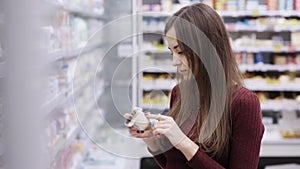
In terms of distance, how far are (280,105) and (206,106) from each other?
3460 mm

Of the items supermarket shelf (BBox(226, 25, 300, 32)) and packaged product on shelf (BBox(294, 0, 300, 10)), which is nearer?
supermarket shelf (BBox(226, 25, 300, 32))

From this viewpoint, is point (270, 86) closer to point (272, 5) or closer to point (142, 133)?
point (272, 5)

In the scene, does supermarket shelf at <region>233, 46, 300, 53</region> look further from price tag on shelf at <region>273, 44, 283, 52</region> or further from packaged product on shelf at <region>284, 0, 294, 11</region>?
packaged product on shelf at <region>284, 0, 294, 11</region>

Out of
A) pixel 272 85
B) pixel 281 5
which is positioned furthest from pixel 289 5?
→ pixel 272 85

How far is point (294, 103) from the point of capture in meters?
4.66

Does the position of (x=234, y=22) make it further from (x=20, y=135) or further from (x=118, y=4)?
(x=20, y=135)

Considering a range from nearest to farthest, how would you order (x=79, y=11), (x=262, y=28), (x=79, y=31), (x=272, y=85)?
(x=79, y=11), (x=79, y=31), (x=262, y=28), (x=272, y=85)

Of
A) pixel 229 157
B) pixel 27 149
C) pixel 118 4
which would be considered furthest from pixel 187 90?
pixel 118 4

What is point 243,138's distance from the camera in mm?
1410

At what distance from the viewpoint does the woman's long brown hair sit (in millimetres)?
1304

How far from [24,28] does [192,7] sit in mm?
583

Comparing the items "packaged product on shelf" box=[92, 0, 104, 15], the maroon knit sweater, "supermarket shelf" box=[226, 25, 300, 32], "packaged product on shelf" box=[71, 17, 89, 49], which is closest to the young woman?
the maroon knit sweater

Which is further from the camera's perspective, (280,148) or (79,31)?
(280,148)

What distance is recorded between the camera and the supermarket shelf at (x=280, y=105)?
4.61m
